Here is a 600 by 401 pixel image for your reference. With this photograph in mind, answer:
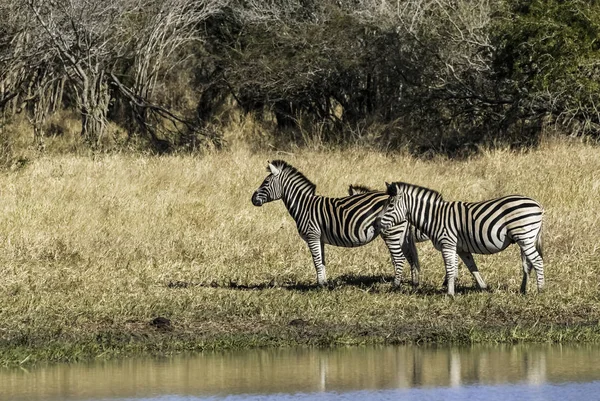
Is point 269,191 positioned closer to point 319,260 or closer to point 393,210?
point 319,260

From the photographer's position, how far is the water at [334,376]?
7.52 metres

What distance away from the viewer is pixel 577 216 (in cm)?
1419

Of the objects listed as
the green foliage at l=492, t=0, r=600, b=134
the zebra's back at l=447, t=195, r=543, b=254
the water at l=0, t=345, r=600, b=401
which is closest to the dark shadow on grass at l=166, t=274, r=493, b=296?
the zebra's back at l=447, t=195, r=543, b=254

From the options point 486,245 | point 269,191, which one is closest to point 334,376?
point 486,245

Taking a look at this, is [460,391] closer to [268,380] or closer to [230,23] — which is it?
[268,380]

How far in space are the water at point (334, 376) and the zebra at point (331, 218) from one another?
239 cm

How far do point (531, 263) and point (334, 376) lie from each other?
3.31m

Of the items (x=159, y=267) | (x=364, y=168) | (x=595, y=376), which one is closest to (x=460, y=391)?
(x=595, y=376)

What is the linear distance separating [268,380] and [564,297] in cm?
368

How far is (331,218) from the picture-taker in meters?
11.6

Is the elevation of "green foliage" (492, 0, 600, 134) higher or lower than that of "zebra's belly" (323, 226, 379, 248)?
higher

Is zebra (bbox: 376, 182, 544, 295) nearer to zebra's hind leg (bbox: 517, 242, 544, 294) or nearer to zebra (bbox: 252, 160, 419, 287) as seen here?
zebra's hind leg (bbox: 517, 242, 544, 294)

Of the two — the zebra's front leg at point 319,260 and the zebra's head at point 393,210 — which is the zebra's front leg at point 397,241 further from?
the zebra's front leg at point 319,260

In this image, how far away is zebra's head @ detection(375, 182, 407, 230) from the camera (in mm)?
11078
